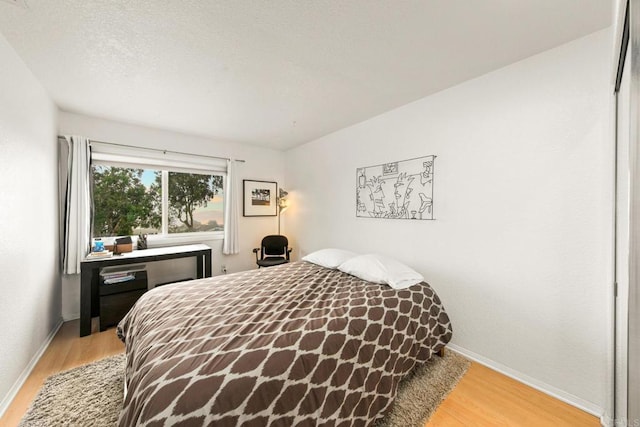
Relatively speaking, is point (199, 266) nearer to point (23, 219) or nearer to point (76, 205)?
point (76, 205)

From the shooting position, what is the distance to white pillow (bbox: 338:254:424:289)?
2.21 meters

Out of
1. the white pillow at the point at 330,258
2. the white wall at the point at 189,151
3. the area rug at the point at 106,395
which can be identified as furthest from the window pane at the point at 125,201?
the white pillow at the point at 330,258

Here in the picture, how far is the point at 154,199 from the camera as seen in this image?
371 centimetres

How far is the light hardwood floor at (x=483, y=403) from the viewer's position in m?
1.60

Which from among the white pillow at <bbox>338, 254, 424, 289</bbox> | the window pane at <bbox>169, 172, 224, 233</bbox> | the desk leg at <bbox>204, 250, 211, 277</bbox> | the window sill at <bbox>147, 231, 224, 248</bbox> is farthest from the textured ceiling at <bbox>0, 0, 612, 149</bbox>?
the desk leg at <bbox>204, 250, 211, 277</bbox>

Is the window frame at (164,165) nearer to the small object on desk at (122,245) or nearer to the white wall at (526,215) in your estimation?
the small object on desk at (122,245)

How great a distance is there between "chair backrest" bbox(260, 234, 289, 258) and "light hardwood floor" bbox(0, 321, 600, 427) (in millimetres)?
2437

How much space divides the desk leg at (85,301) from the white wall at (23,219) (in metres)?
0.26

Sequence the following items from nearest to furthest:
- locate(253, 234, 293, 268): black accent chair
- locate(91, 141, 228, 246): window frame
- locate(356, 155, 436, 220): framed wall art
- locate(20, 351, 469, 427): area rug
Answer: locate(20, 351, 469, 427): area rug, locate(356, 155, 436, 220): framed wall art, locate(91, 141, 228, 246): window frame, locate(253, 234, 293, 268): black accent chair

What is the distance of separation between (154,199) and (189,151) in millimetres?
884

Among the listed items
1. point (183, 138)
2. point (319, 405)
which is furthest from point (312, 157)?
point (319, 405)

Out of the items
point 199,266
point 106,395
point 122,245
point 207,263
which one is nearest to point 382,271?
point 106,395

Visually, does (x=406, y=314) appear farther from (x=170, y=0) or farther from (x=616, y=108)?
(x=170, y=0)

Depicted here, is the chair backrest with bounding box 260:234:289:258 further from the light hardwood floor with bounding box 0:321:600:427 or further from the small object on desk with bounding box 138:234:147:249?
the light hardwood floor with bounding box 0:321:600:427
